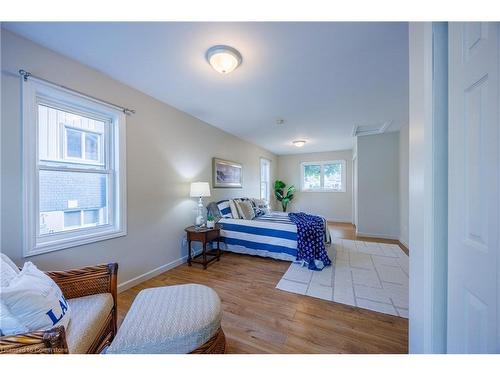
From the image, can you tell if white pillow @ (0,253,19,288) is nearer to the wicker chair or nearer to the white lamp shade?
the wicker chair

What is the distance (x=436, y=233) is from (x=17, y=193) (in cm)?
277

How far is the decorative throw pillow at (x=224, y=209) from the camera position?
3.48 meters

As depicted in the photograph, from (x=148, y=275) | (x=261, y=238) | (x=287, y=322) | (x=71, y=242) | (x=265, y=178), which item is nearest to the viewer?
(x=287, y=322)

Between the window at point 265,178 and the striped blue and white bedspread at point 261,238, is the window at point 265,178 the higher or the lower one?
the higher one

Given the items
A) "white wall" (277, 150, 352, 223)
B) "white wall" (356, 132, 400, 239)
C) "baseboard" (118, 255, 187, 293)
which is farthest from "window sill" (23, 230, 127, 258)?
"white wall" (277, 150, 352, 223)

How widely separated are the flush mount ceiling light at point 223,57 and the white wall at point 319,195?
5373mm

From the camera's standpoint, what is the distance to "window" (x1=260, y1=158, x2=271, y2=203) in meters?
5.96

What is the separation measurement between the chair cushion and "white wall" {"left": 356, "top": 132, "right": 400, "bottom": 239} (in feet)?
16.1

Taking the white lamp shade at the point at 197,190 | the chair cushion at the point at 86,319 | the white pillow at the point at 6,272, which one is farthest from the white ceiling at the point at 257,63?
the chair cushion at the point at 86,319

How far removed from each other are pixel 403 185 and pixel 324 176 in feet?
9.15

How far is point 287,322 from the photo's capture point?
1.59 m

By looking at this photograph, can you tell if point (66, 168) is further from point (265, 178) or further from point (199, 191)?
point (265, 178)

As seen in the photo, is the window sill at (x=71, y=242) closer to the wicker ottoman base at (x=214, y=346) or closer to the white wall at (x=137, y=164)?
the white wall at (x=137, y=164)

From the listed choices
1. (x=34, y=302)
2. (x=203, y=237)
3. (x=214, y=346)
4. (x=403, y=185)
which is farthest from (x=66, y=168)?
(x=403, y=185)
